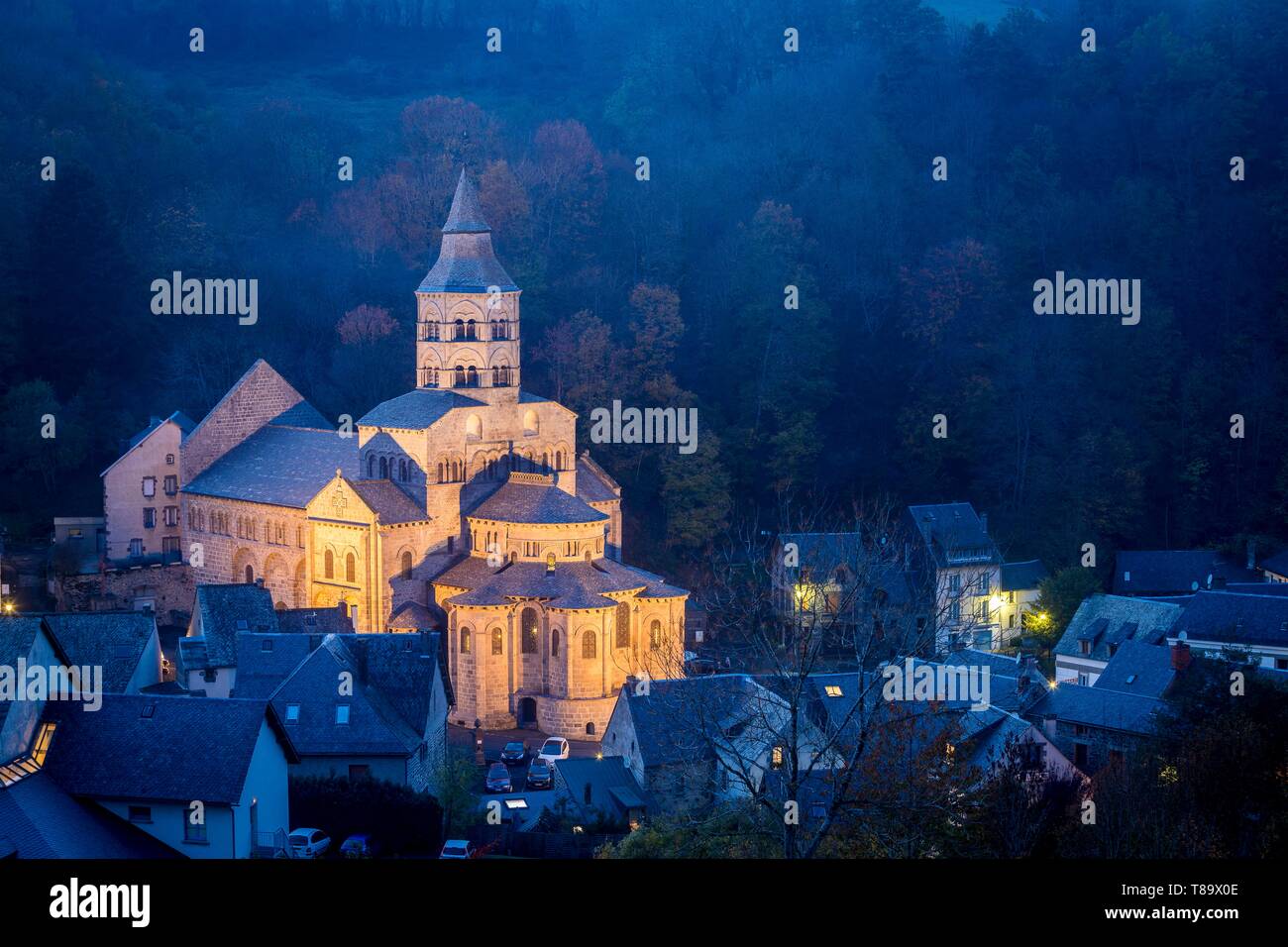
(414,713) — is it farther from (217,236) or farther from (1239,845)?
(217,236)

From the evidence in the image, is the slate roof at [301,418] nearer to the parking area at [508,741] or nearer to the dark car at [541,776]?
the parking area at [508,741]

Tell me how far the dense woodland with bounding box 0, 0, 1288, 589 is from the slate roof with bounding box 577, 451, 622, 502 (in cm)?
669

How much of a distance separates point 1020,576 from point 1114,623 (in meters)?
10.6

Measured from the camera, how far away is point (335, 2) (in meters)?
120

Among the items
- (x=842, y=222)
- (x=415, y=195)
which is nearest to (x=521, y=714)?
(x=415, y=195)

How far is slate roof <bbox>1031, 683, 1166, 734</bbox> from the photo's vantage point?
48969mm

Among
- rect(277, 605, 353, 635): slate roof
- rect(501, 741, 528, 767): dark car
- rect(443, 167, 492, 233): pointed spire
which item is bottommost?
rect(501, 741, 528, 767): dark car

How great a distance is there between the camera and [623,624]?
198ft

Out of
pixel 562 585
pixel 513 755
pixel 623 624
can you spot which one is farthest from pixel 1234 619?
pixel 513 755

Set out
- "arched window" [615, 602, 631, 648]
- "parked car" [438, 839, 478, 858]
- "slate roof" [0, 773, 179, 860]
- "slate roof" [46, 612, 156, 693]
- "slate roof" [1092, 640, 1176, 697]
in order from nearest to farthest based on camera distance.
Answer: "slate roof" [0, 773, 179, 860] < "parked car" [438, 839, 478, 858] < "slate roof" [46, 612, 156, 693] < "slate roof" [1092, 640, 1176, 697] < "arched window" [615, 602, 631, 648]
